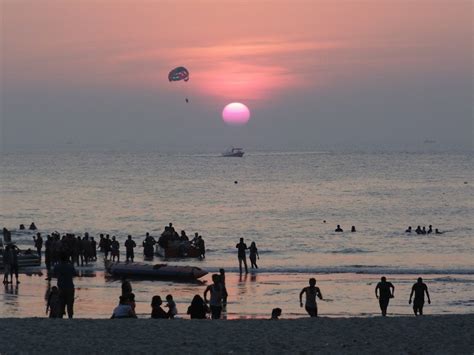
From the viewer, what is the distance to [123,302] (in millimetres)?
15898

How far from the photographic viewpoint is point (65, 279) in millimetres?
16250

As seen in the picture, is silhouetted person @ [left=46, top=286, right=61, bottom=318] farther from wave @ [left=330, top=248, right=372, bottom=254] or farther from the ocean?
wave @ [left=330, top=248, right=372, bottom=254]

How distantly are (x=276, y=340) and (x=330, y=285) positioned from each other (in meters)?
16.9

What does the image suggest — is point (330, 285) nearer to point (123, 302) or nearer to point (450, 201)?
point (123, 302)

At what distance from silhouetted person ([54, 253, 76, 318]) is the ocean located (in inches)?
206

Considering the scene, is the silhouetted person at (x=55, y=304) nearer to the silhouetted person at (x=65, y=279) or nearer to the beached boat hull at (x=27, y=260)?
the silhouetted person at (x=65, y=279)

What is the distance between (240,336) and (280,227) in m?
52.9

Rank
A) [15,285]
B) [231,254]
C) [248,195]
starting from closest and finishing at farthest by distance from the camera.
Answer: [15,285]
[231,254]
[248,195]

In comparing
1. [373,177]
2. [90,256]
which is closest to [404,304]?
[90,256]

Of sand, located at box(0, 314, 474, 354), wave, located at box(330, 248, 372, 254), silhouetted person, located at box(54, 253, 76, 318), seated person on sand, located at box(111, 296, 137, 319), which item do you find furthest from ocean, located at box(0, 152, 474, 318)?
sand, located at box(0, 314, 474, 354)

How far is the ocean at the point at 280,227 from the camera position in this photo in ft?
86.0

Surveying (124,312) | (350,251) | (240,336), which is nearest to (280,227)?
(350,251)

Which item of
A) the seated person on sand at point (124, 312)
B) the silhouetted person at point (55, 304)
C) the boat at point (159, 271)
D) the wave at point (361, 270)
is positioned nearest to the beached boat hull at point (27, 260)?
the boat at point (159, 271)

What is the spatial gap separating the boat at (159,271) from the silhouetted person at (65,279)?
509 inches
